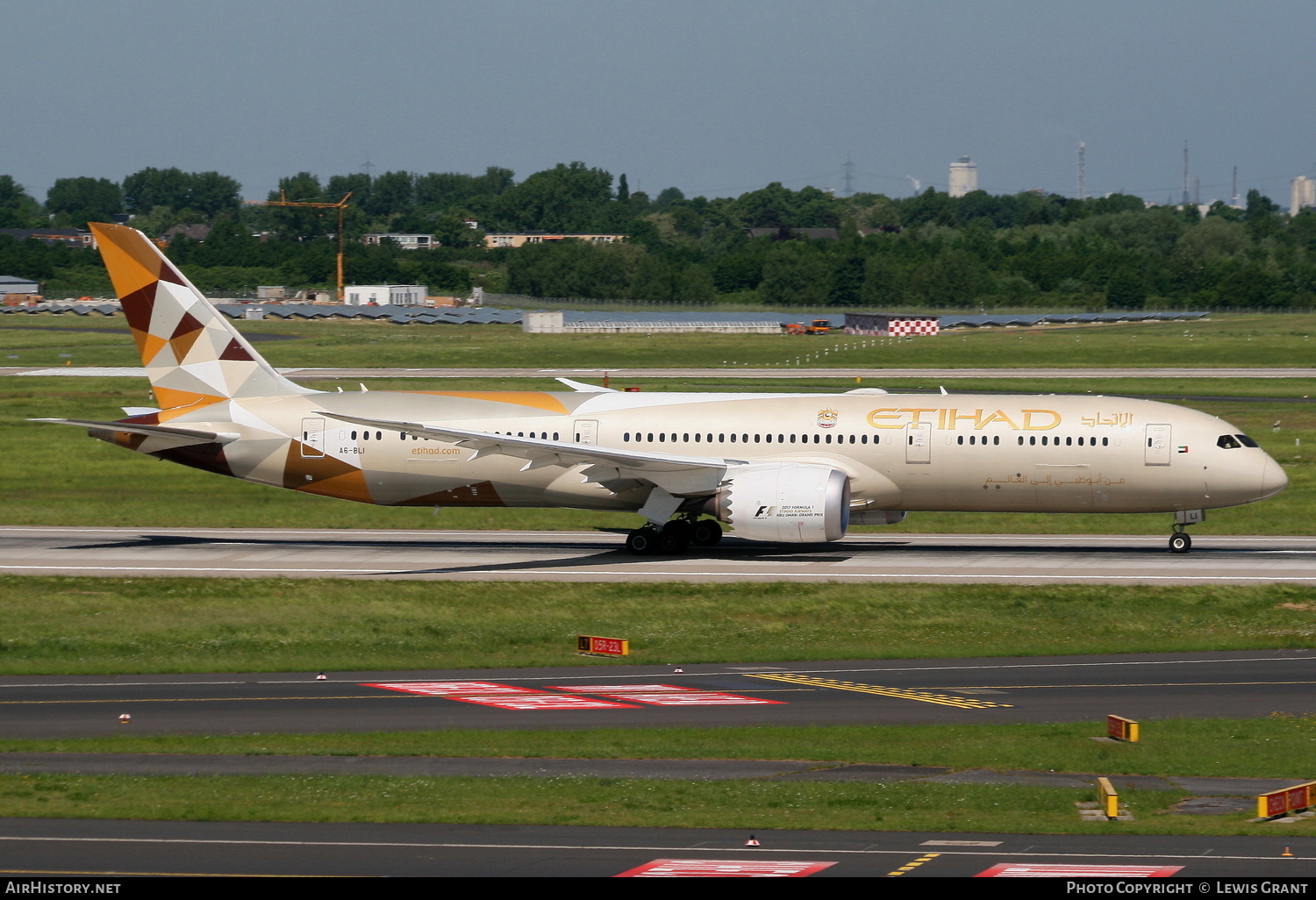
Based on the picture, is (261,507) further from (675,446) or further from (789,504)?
(789,504)

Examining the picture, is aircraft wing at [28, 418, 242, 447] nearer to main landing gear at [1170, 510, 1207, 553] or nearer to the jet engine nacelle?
the jet engine nacelle

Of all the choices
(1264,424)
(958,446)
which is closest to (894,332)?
(1264,424)

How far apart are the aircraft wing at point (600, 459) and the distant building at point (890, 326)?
106129 mm

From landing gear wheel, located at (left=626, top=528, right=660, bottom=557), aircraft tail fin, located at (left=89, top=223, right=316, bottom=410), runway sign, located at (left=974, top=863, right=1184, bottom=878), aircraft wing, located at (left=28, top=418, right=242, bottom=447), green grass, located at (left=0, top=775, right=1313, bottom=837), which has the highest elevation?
aircraft tail fin, located at (left=89, top=223, right=316, bottom=410)

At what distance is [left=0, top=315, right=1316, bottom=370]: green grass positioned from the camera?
114250 millimetres

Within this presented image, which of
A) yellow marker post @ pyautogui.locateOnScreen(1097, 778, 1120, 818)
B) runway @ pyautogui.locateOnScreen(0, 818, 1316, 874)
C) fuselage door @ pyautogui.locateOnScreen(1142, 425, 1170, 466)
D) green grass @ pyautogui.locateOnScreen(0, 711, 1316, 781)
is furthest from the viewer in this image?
fuselage door @ pyautogui.locateOnScreen(1142, 425, 1170, 466)

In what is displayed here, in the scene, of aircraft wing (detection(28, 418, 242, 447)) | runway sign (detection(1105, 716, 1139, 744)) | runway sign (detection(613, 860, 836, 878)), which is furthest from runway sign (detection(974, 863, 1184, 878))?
aircraft wing (detection(28, 418, 242, 447))

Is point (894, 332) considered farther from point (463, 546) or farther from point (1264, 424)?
point (463, 546)

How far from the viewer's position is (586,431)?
1806 inches

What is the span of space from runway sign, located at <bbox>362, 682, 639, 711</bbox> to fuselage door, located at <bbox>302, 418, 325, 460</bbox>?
681 inches

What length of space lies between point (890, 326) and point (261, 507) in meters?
102

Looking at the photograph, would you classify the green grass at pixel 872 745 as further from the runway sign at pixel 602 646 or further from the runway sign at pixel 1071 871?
the runway sign at pixel 602 646

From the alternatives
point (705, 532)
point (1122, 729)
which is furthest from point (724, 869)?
point (705, 532)
